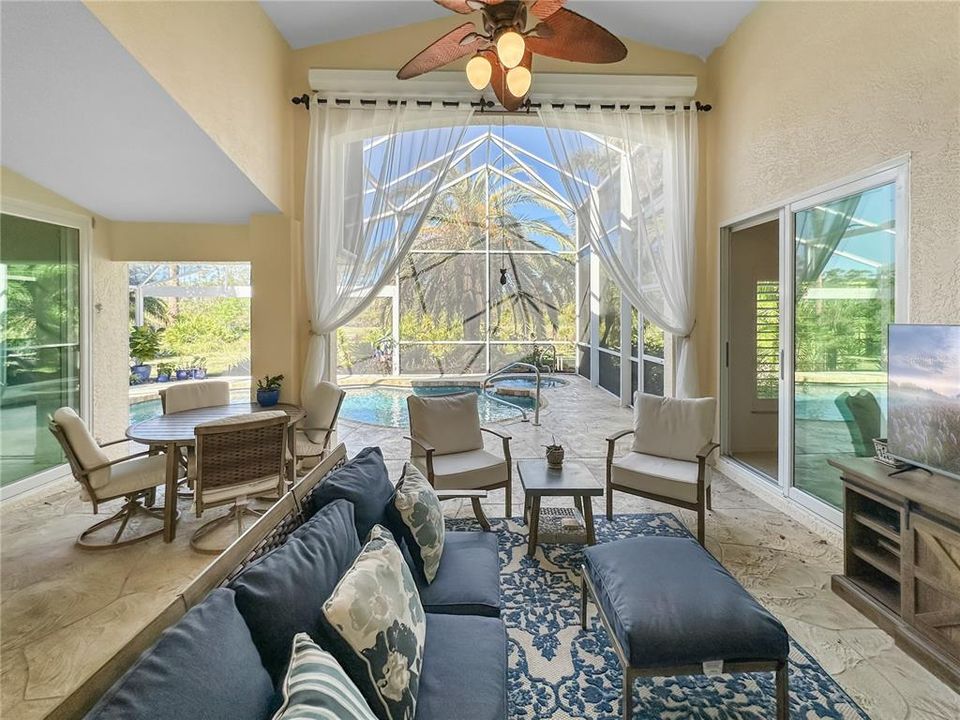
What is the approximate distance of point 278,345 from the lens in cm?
436

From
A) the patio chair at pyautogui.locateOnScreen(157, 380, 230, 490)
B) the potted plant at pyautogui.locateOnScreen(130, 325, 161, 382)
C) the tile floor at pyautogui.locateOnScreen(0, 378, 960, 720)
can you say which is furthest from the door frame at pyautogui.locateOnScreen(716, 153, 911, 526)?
the potted plant at pyautogui.locateOnScreen(130, 325, 161, 382)

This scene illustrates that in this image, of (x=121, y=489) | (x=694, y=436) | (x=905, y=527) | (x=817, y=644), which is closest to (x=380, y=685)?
(x=817, y=644)

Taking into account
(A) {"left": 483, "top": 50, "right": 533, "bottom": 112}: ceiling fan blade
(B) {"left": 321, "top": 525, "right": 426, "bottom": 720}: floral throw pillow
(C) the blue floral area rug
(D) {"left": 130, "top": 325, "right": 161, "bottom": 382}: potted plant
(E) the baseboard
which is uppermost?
(A) {"left": 483, "top": 50, "right": 533, "bottom": 112}: ceiling fan blade

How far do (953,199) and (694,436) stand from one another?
1.89m

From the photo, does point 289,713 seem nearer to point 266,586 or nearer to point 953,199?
point 266,586

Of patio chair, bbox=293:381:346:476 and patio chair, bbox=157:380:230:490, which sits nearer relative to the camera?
patio chair, bbox=157:380:230:490

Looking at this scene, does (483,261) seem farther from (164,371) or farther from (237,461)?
(237,461)

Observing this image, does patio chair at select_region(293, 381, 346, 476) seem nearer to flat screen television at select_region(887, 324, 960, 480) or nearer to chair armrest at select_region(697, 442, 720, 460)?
chair armrest at select_region(697, 442, 720, 460)

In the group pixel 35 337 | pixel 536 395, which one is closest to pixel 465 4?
pixel 35 337

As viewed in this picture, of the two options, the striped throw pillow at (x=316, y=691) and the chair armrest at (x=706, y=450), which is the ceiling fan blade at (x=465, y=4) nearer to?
the striped throw pillow at (x=316, y=691)

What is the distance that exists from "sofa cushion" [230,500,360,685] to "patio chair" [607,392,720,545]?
2.25 meters

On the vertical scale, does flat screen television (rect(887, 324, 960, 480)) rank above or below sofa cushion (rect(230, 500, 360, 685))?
above

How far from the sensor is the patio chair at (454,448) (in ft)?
10.5

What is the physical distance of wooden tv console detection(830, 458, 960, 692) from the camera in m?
1.85
